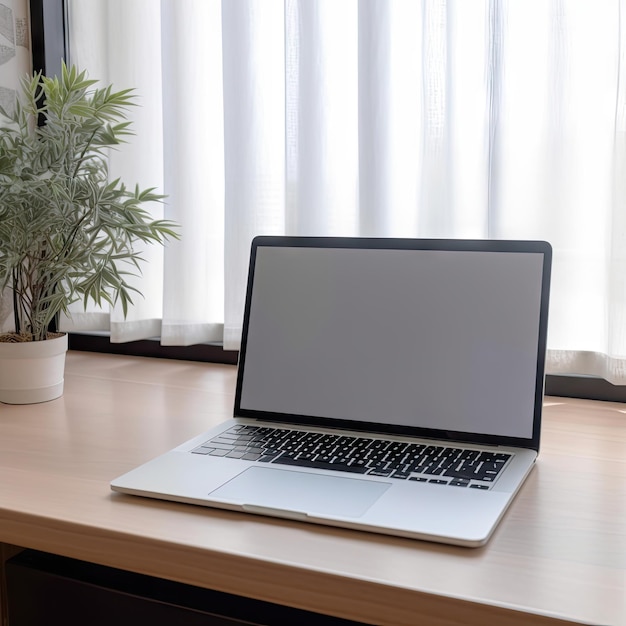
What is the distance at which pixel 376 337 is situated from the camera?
1014mm

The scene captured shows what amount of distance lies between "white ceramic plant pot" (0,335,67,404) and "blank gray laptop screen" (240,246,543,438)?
35 cm

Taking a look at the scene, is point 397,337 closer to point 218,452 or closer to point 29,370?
point 218,452

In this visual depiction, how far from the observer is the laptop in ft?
2.65

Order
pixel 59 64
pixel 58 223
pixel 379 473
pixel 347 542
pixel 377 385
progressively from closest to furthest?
pixel 347 542 → pixel 379 473 → pixel 377 385 → pixel 58 223 → pixel 59 64

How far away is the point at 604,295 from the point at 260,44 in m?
0.70

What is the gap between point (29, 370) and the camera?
1202 millimetres

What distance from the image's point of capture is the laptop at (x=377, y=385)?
81cm

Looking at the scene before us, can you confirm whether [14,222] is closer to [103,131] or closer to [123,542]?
[103,131]

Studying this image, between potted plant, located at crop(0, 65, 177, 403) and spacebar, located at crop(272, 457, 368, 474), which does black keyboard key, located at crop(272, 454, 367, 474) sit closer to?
spacebar, located at crop(272, 457, 368, 474)

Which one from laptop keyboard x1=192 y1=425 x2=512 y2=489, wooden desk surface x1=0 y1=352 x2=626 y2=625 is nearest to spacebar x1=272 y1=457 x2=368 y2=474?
laptop keyboard x1=192 y1=425 x2=512 y2=489

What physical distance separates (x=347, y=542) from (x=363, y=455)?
0.68 feet

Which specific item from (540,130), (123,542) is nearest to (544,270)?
(540,130)

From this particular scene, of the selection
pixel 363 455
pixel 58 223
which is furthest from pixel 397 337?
pixel 58 223

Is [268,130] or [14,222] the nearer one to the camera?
[14,222]
